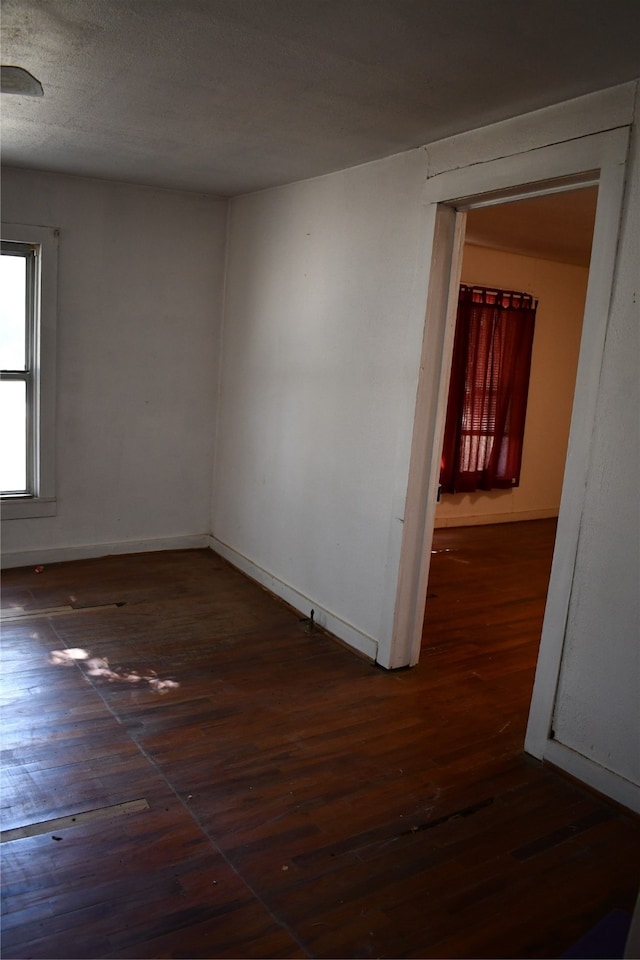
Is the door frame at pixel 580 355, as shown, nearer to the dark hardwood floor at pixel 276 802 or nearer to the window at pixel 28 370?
the dark hardwood floor at pixel 276 802

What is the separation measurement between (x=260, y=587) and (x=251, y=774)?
7.01 feet

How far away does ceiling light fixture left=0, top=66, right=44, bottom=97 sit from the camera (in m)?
2.71

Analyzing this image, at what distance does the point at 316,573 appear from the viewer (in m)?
4.36

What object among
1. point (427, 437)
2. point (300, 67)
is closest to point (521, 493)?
point (427, 437)

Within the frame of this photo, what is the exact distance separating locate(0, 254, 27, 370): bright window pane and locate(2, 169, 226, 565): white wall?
24 centimetres

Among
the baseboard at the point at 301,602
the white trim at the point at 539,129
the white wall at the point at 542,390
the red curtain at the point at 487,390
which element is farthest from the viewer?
the white wall at the point at 542,390

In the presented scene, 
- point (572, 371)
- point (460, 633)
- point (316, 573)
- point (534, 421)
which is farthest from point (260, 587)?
point (572, 371)

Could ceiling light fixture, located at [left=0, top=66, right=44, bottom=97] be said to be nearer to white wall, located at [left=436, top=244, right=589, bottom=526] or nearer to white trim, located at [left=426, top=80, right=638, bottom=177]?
white trim, located at [left=426, top=80, right=638, bottom=177]

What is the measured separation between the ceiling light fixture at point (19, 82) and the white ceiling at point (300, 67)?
0.04m

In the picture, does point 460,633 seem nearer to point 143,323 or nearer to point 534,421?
point 143,323

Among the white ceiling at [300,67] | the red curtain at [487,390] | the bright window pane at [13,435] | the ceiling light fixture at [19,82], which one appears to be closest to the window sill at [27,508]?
the bright window pane at [13,435]

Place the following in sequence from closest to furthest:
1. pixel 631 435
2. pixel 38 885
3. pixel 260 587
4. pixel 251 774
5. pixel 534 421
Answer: pixel 38 885 < pixel 631 435 < pixel 251 774 < pixel 260 587 < pixel 534 421

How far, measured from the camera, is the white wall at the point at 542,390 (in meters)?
6.89

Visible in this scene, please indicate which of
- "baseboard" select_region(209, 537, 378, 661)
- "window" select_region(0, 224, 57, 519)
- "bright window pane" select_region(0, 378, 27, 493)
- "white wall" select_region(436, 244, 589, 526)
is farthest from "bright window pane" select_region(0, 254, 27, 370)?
"white wall" select_region(436, 244, 589, 526)
